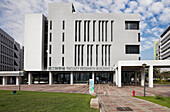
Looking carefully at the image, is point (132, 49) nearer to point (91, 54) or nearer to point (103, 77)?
point (91, 54)

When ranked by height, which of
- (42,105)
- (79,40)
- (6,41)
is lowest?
(42,105)

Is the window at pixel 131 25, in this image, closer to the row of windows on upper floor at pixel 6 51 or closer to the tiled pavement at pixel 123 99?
the tiled pavement at pixel 123 99

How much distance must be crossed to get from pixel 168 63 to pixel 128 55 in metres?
13.4

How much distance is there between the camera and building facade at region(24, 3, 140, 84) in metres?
48.9

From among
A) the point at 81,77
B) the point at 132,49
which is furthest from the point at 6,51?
the point at 132,49

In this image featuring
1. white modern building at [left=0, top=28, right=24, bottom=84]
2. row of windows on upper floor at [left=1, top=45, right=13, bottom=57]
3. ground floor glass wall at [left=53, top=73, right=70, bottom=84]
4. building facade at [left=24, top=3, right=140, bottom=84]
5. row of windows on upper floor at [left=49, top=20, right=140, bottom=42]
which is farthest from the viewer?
row of windows on upper floor at [left=1, top=45, right=13, bottom=57]

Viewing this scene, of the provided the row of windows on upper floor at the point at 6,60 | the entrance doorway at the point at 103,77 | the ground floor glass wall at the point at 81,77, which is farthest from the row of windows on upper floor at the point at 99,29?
the row of windows on upper floor at the point at 6,60

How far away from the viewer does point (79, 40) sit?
164ft

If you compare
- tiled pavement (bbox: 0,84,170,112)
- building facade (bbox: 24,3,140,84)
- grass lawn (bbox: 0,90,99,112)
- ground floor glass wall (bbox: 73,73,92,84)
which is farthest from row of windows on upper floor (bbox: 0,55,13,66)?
grass lawn (bbox: 0,90,99,112)

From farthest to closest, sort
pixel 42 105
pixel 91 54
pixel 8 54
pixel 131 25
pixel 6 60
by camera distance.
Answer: pixel 8 54
pixel 6 60
pixel 131 25
pixel 91 54
pixel 42 105

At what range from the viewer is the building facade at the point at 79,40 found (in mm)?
48906

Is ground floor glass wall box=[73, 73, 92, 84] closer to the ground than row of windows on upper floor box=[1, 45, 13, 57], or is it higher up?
closer to the ground

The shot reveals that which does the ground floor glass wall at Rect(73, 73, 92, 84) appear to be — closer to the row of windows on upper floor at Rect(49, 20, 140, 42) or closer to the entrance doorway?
the entrance doorway

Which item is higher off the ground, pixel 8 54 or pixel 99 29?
pixel 99 29
